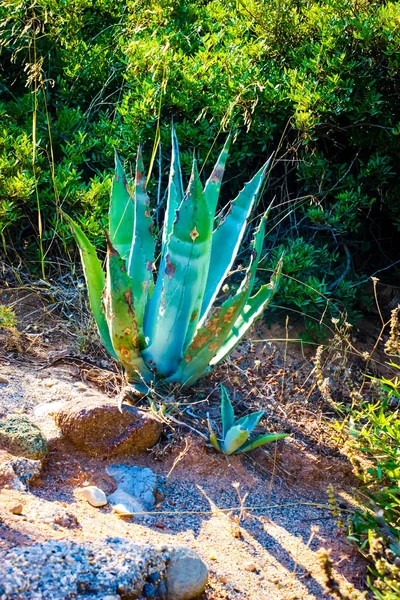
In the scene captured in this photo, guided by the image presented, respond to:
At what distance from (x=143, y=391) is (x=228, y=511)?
645mm

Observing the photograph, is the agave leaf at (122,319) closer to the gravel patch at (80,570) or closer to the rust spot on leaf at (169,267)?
the rust spot on leaf at (169,267)

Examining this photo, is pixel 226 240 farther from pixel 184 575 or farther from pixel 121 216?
pixel 184 575

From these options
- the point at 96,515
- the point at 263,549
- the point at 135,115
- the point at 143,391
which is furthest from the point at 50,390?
the point at 135,115

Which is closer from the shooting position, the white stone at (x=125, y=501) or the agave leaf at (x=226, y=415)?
the white stone at (x=125, y=501)

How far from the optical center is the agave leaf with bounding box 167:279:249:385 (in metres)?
2.73

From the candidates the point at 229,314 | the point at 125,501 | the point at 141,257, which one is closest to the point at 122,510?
the point at 125,501

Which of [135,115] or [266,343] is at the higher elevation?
[135,115]

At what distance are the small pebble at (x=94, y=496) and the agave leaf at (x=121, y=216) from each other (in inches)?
41.6

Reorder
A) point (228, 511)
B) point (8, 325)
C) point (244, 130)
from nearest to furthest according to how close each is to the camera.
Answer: point (228, 511) < point (8, 325) < point (244, 130)

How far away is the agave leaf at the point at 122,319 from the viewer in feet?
8.70

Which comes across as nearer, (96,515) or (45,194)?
(96,515)

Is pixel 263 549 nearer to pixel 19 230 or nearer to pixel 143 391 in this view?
pixel 143 391

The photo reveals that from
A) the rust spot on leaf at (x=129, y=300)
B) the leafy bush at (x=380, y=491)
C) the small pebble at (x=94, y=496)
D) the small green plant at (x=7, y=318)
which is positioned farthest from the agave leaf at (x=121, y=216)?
the leafy bush at (x=380, y=491)

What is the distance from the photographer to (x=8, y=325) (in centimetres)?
321
